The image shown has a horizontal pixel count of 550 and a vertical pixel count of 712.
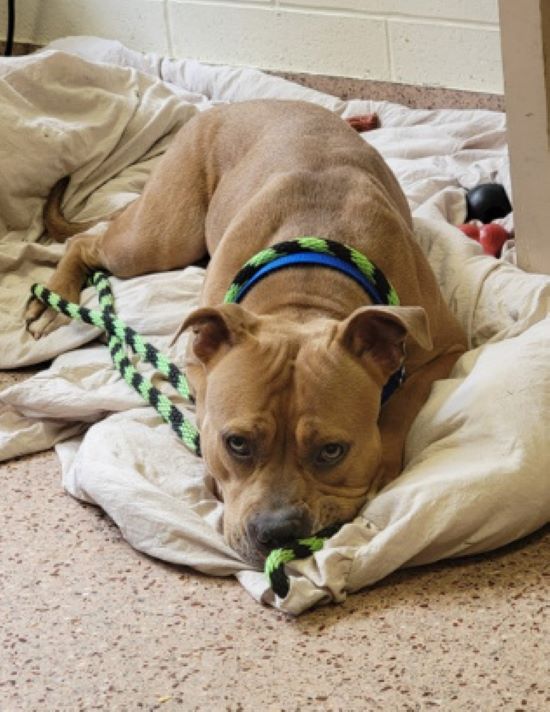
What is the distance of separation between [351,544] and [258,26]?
297 cm

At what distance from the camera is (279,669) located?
2.44m

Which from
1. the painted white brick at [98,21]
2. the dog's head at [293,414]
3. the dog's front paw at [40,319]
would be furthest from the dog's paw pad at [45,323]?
the painted white brick at [98,21]

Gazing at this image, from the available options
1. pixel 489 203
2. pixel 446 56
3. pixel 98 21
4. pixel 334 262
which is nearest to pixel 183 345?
pixel 334 262

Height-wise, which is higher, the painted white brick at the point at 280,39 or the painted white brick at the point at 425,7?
the painted white brick at the point at 425,7

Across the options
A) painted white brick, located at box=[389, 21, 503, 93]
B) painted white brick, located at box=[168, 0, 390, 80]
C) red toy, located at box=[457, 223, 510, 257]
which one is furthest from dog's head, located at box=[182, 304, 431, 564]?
painted white brick, located at box=[168, 0, 390, 80]

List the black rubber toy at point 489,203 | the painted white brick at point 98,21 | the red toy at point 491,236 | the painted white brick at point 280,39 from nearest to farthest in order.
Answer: the red toy at point 491,236 → the black rubber toy at point 489,203 → the painted white brick at point 280,39 → the painted white brick at point 98,21

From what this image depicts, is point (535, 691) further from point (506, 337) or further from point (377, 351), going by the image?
point (506, 337)

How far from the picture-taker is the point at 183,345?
350 centimetres

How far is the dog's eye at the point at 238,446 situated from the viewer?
2643 mm

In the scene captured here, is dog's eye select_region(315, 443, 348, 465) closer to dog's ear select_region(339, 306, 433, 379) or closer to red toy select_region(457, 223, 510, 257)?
dog's ear select_region(339, 306, 433, 379)

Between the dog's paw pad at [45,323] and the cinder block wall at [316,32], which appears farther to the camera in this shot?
the cinder block wall at [316,32]

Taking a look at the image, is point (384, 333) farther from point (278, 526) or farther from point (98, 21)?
point (98, 21)

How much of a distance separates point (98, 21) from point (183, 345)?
2.54 metres

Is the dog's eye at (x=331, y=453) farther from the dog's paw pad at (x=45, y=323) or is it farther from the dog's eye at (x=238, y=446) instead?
the dog's paw pad at (x=45, y=323)
